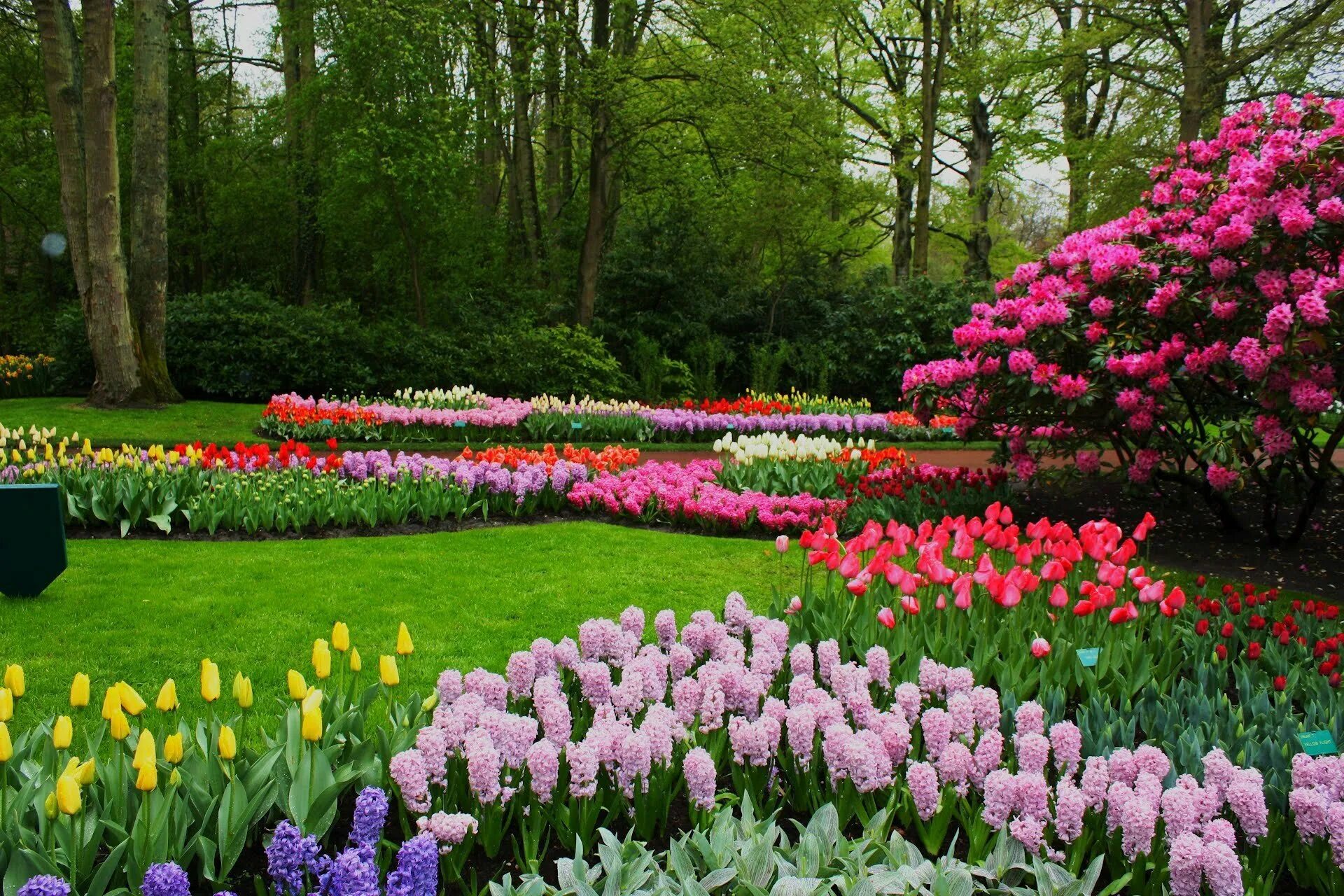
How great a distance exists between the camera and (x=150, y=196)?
44.3 ft

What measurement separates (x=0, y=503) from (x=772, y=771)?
434 cm

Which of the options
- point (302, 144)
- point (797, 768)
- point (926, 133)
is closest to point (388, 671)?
point (797, 768)

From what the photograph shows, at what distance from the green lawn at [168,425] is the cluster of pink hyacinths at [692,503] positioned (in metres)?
3.99

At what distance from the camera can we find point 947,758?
2631 millimetres

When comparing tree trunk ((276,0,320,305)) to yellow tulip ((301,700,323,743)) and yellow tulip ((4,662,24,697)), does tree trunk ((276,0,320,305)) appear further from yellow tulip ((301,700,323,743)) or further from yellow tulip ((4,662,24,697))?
Answer: yellow tulip ((301,700,323,743))

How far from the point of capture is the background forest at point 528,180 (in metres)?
16.3

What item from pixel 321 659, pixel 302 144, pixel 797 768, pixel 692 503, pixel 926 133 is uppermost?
pixel 926 133

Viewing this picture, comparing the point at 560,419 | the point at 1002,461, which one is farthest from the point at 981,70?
the point at 1002,461

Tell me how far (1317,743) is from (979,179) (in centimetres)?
2970

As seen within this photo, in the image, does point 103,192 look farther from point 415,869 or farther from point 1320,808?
point 1320,808

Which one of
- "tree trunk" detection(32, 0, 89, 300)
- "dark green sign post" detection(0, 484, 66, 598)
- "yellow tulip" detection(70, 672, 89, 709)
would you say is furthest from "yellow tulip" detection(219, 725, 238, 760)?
"tree trunk" detection(32, 0, 89, 300)

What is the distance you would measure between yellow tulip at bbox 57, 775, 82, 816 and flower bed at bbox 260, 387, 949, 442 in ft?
31.0

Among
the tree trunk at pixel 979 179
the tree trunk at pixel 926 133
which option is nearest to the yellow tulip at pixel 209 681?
the tree trunk at pixel 926 133

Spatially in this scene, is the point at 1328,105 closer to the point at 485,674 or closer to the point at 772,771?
the point at 772,771
